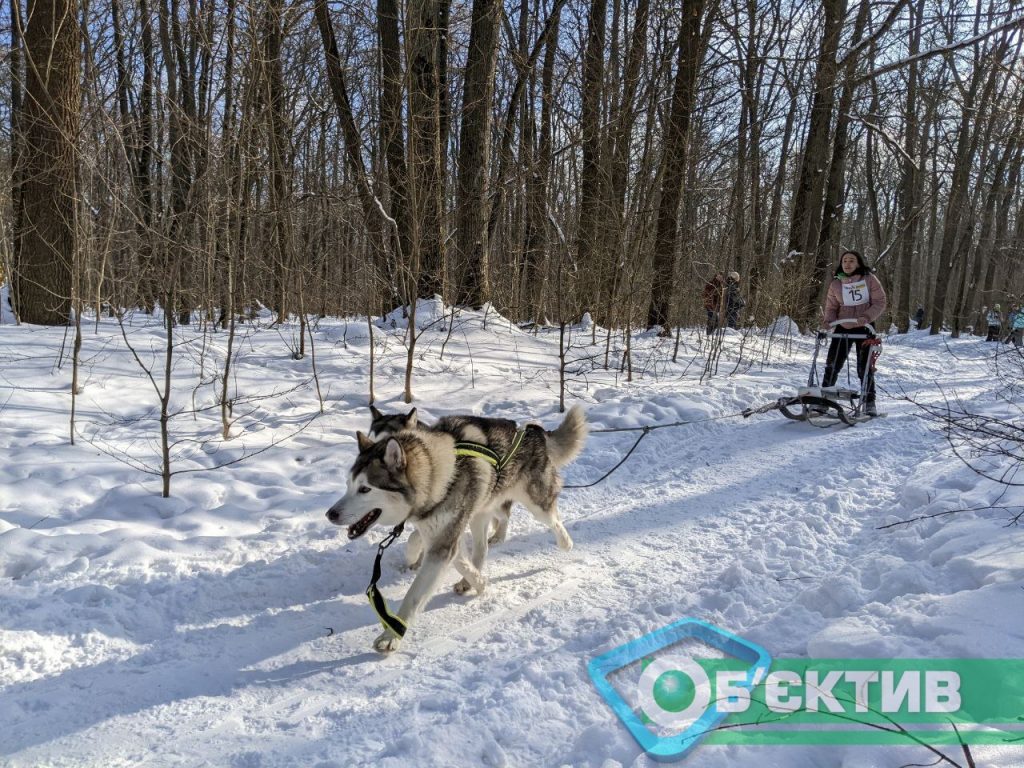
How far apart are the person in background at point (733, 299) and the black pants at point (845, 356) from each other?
11.7ft

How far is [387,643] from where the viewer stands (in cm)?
308

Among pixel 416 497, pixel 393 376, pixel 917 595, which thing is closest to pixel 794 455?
pixel 917 595

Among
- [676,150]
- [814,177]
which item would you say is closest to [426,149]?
[676,150]

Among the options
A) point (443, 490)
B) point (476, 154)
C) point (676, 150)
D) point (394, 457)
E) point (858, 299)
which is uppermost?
point (476, 154)

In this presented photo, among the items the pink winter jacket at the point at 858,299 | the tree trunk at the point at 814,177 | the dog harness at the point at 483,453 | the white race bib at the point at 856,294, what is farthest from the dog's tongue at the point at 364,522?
the tree trunk at the point at 814,177

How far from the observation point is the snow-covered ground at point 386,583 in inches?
97.0

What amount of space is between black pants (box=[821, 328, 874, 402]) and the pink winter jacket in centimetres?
19

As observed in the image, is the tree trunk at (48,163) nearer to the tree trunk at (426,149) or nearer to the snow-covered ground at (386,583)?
the snow-covered ground at (386,583)

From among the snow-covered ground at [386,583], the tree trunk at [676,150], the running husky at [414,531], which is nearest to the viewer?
the snow-covered ground at [386,583]

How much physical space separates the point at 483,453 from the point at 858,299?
6.20m

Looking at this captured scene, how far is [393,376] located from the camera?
8508mm

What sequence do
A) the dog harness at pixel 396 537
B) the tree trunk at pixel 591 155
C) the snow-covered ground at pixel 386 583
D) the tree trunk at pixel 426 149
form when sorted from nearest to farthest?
the snow-covered ground at pixel 386 583
the dog harness at pixel 396 537
the tree trunk at pixel 426 149
the tree trunk at pixel 591 155

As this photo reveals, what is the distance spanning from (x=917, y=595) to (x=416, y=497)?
2805 millimetres

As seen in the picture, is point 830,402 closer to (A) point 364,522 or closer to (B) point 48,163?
(A) point 364,522
